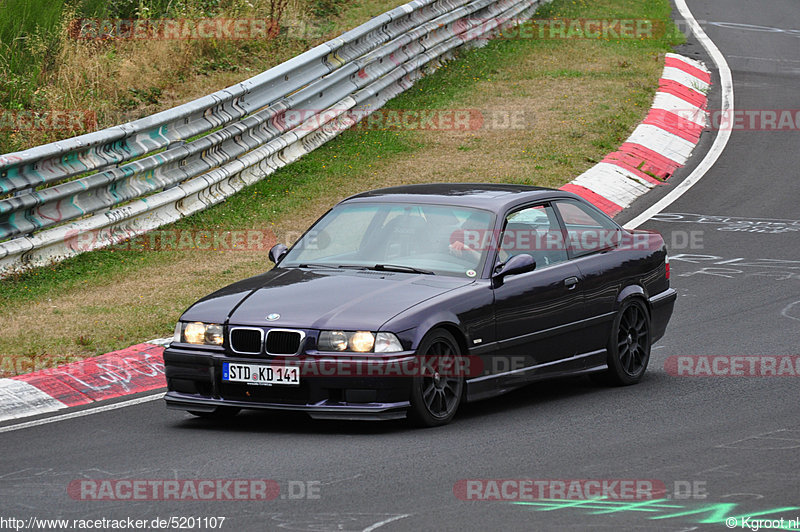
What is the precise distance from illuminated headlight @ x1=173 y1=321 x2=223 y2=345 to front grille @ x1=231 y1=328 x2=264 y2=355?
118 millimetres

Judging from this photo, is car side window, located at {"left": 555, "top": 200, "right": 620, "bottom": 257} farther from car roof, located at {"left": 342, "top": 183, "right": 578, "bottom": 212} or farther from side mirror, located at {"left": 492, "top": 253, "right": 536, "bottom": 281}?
side mirror, located at {"left": 492, "top": 253, "right": 536, "bottom": 281}

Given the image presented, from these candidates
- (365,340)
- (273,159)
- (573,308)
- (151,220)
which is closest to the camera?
(365,340)

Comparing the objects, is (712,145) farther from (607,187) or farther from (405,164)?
(405,164)

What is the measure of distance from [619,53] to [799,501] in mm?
18247

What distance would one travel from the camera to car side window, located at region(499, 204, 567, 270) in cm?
865

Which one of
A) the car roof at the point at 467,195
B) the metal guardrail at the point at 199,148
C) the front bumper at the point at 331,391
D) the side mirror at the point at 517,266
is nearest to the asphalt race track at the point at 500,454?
the front bumper at the point at 331,391

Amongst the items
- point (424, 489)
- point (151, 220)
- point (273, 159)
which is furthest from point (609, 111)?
point (424, 489)

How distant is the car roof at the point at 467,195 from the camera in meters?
8.77

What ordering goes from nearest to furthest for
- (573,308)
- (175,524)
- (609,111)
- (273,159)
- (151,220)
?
(175,524), (573,308), (151,220), (273,159), (609,111)

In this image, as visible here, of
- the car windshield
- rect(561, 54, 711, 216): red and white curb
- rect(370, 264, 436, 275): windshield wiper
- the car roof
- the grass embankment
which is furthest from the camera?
rect(561, 54, 711, 216): red and white curb

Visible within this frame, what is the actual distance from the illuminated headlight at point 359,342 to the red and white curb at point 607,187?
7.36 feet

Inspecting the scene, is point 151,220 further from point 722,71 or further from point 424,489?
point 722,71

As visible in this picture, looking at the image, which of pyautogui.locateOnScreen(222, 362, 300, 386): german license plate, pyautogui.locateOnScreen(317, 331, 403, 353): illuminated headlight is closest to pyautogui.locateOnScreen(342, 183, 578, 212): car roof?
pyautogui.locateOnScreen(317, 331, 403, 353): illuminated headlight

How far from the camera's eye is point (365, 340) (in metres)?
7.43
